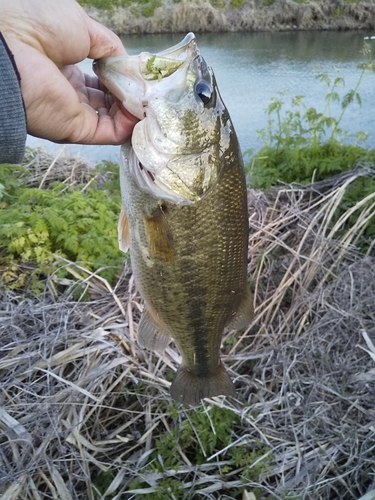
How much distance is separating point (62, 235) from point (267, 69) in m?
7.25

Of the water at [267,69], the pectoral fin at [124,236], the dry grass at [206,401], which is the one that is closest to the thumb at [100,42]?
the pectoral fin at [124,236]

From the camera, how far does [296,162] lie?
175 inches

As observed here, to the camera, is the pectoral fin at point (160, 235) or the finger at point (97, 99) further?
the finger at point (97, 99)

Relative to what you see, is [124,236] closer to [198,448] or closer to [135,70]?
[135,70]

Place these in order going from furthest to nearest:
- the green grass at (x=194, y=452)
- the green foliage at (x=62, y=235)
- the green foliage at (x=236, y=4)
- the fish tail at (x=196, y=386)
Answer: the green foliage at (x=236, y=4) → the green foliage at (x=62, y=235) → the green grass at (x=194, y=452) → the fish tail at (x=196, y=386)

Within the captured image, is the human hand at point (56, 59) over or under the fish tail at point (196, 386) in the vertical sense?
over

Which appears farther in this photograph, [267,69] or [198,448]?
[267,69]

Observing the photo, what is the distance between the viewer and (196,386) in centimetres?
202

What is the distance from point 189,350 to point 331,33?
13619 millimetres

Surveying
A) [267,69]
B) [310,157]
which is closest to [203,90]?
[310,157]

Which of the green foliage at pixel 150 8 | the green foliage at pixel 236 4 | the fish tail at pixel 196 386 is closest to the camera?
the fish tail at pixel 196 386

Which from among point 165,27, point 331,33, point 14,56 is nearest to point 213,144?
point 14,56

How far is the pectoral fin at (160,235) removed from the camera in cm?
157

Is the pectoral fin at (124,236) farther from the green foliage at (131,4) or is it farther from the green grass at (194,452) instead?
the green foliage at (131,4)
